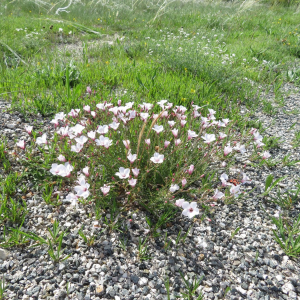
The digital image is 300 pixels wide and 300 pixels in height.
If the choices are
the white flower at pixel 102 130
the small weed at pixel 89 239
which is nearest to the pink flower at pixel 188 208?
the small weed at pixel 89 239

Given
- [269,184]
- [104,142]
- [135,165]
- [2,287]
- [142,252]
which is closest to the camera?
[2,287]

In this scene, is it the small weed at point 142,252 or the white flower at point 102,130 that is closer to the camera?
the small weed at point 142,252

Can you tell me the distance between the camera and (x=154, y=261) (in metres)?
1.73

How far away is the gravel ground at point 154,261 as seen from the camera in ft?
5.06

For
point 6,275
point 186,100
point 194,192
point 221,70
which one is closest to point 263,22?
point 221,70

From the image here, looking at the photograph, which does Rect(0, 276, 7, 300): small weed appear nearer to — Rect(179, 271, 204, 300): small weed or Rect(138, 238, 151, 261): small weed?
Rect(138, 238, 151, 261): small weed

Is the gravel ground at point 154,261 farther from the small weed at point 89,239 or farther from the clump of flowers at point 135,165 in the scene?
the clump of flowers at point 135,165

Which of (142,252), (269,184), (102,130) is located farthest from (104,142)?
(269,184)

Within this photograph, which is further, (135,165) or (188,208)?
(135,165)

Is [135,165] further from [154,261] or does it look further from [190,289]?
[190,289]

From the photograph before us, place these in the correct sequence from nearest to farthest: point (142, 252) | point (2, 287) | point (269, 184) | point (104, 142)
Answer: point (2, 287) < point (142, 252) < point (104, 142) < point (269, 184)

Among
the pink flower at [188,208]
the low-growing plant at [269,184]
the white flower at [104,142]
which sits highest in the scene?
the white flower at [104,142]

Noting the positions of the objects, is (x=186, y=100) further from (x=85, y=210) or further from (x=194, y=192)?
(x=85, y=210)

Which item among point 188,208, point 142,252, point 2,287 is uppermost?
point 188,208
